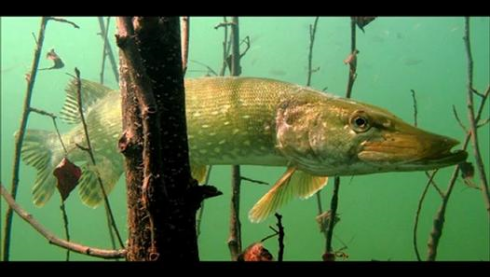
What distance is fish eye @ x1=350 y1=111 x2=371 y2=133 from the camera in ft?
10.7

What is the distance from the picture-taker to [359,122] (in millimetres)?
3314

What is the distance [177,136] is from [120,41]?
1.81ft

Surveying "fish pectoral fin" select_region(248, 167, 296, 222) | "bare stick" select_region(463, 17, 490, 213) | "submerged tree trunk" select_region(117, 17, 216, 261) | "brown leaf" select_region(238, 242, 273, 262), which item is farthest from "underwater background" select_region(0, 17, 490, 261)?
"submerged tree trunk" select_region(117, 17, 216, 261)

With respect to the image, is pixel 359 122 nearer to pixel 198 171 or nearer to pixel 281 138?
pixel 281 138

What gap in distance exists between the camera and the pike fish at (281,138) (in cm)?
313

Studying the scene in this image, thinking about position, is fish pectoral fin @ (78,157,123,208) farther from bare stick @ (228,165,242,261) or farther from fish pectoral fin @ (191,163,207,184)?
bare stick @ (228,165,242,261)

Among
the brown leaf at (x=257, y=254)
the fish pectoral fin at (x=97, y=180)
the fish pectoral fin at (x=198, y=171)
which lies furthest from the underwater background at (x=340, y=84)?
the brown leaf at (x=257, y=254)

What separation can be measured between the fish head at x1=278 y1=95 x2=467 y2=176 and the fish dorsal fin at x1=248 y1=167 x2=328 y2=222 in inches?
8.9

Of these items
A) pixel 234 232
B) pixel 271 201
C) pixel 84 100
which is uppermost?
pixel 84 100

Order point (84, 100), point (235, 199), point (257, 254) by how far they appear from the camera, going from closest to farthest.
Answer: point (257, 254) < point (235, 199) < point (84, 100)

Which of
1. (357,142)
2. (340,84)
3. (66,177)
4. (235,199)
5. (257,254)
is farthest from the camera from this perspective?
(340,84)

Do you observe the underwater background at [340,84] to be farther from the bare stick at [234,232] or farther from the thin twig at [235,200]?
the bare stick at [234,232]

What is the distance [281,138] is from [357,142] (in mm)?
670

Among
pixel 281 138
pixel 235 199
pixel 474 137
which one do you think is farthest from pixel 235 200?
pixel 474 137
